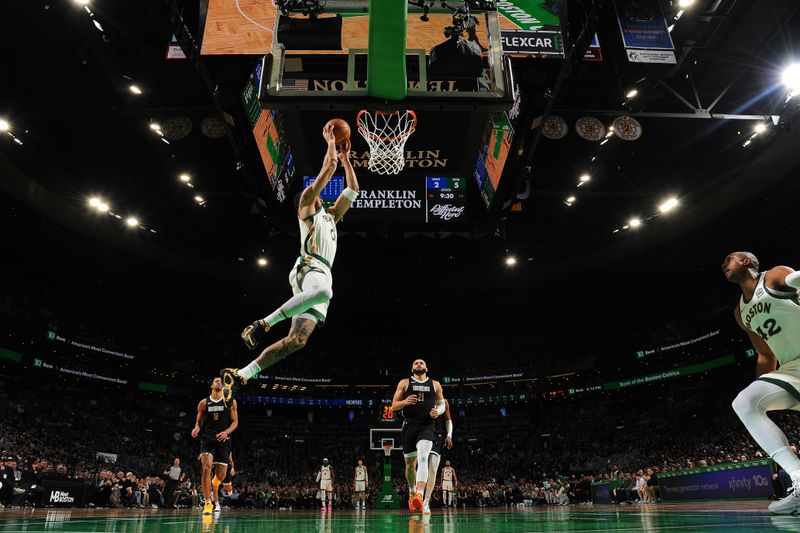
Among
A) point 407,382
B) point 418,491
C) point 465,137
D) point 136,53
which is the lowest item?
point 418,491

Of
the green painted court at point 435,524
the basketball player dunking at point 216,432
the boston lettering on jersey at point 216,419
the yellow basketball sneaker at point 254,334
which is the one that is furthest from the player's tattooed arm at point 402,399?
the yellow basketball sneaker at point 254,334

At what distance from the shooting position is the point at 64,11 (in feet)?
42.2

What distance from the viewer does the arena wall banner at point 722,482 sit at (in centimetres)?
1416

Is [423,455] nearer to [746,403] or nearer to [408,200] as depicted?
[746,403]

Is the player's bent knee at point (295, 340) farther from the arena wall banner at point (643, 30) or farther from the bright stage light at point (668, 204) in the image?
the bright stage light at point (668, 204)

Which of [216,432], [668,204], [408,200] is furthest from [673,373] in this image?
[216,432]

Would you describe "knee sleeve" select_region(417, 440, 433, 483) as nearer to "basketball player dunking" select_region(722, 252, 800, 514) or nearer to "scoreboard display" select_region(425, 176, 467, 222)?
"basketball player dunking" select_region(722, 252, 800, 514)

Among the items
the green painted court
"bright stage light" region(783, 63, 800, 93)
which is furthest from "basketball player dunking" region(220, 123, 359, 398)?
"bright stage light" region(783, 63, 800, 93)

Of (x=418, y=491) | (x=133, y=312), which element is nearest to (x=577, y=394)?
(x=133, y=312)

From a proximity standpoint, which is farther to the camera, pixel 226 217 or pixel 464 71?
pixel 226 217

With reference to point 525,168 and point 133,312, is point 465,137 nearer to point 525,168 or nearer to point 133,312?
point 525,168

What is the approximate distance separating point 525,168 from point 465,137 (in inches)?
65.4

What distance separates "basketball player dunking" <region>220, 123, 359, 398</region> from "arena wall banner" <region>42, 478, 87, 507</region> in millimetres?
12928

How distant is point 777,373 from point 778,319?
42 centimetres
